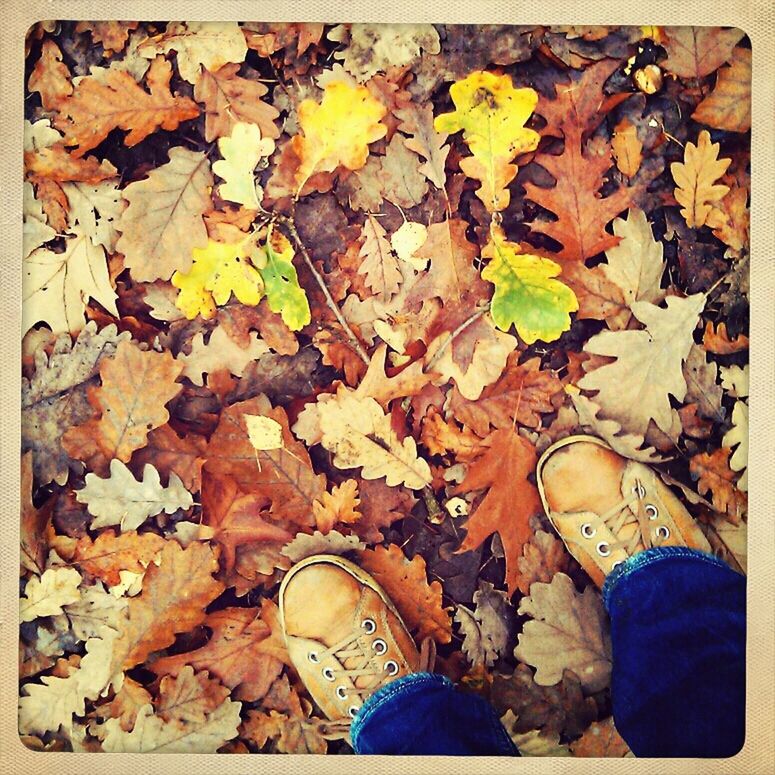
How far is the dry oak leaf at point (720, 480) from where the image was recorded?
4.16 feet

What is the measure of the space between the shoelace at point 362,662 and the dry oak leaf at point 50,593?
19.6 inches

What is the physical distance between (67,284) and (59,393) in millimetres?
211

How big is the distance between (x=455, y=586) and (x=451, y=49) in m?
1.03

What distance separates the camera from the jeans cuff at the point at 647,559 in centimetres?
125

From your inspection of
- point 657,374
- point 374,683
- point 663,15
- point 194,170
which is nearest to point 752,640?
point 657,374

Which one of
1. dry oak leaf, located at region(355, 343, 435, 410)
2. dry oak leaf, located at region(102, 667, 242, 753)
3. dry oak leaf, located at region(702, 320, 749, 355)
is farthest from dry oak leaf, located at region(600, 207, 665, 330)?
dry oak leaf, located at region(102, 667, 242, 753)

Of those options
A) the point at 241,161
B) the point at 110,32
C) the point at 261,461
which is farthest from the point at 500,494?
the point at 110,32

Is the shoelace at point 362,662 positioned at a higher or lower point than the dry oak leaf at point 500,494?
lower

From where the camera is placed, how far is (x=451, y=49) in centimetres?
125

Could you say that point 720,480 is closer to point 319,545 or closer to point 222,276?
point 319,545

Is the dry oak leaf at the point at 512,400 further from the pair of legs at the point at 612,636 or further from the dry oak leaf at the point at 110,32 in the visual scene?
the dry oak leaf at the point at 110,32

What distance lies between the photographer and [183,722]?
1242 millimetres

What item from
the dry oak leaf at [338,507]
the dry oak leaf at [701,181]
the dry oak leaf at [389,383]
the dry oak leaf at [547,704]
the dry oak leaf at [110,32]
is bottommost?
the dry oak leaf at [547,704]

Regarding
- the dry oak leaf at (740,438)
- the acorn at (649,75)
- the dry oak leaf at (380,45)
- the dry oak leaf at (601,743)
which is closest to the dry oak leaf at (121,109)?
the dry oak leaf at (380,45)
